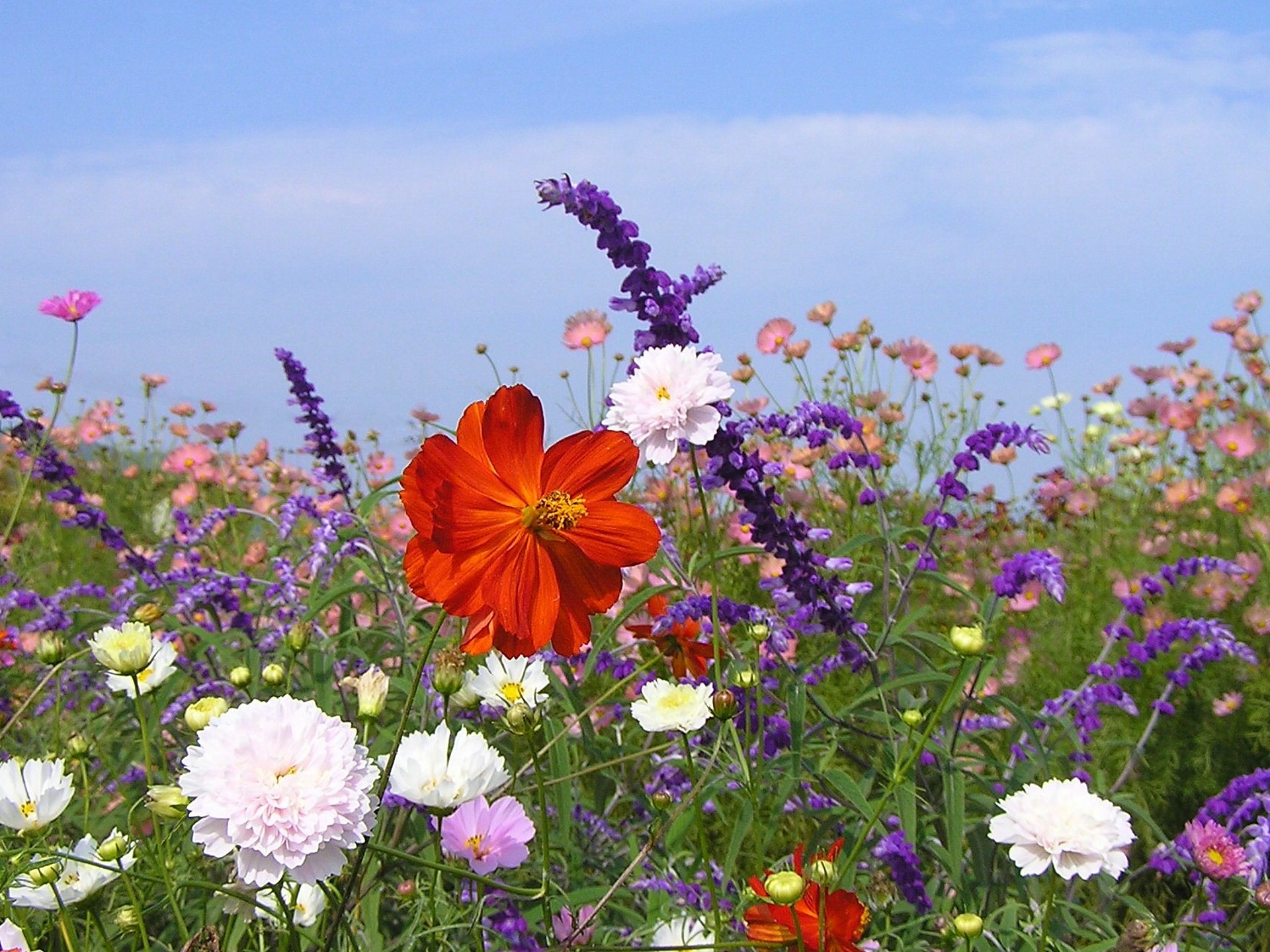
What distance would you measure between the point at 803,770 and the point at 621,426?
25.1 inches

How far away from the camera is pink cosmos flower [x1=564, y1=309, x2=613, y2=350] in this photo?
403cm

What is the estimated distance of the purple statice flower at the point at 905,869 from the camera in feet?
5.90

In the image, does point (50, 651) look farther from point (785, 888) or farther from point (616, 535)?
point (785, 888)

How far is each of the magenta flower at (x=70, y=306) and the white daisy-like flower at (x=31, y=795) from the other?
183 centimetres

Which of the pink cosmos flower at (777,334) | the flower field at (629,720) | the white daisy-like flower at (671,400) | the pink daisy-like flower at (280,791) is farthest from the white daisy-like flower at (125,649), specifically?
the pink cosmos flower at (777,334)

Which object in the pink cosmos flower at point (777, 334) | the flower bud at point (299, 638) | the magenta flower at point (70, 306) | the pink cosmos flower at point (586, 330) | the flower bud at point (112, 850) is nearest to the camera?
the flower bud at point (112, 850)

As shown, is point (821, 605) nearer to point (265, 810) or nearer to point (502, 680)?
point (502, 680)

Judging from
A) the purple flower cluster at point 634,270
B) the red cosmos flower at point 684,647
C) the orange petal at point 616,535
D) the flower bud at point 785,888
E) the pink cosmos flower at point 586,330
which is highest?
the pink cosmos flower at point 586,330

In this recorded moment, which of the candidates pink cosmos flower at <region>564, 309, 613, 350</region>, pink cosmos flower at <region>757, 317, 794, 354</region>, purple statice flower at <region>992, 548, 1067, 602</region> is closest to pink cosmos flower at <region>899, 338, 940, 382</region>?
pink cosmos flower at <region>757, 317, 794, 354</region>

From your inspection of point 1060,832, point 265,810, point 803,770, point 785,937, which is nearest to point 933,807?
point 803,770

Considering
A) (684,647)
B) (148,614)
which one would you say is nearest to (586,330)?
(684,647)

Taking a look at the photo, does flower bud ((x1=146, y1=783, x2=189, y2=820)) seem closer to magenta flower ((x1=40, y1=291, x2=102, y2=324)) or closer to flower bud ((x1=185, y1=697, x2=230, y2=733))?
flower bud ((x1=185, y1=697, x2=230, y2=733))

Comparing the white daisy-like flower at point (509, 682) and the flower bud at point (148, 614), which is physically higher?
the flower bud at point (148, 614)

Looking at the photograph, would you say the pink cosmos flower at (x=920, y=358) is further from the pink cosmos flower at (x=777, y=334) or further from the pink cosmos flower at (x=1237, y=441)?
the pink cosmos flower at (x=1237, y=441)
